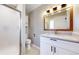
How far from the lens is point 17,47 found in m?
1.29

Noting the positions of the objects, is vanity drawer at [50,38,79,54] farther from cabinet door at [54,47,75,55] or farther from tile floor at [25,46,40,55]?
tile floor at [25,46,40,55]

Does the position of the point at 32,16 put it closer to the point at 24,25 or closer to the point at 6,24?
the point at 24,25

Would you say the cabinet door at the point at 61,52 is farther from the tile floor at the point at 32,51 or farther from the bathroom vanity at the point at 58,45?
the tile floor at the point at 32,51

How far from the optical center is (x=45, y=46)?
1.34m

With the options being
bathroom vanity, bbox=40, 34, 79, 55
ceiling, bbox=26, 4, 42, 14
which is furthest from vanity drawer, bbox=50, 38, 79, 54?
ceiling, bbox=26, 4, 42, 14

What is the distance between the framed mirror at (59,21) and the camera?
4.62ft

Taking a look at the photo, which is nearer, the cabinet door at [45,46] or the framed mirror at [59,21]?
the cabinet door at [45,46]

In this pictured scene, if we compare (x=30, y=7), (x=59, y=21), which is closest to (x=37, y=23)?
(x=30, y=7)

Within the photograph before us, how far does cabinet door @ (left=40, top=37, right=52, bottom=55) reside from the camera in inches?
49.5

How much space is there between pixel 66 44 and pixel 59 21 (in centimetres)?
37

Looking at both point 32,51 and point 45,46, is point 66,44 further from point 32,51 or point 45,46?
point 32,51

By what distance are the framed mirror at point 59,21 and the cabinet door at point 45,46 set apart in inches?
5.9

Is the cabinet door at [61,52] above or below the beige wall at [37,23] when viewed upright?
below

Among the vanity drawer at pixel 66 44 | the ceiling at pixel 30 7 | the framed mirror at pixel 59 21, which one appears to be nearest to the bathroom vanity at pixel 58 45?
the vanity drawer at pixel 66 44
